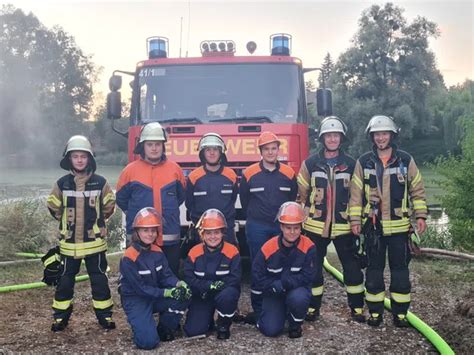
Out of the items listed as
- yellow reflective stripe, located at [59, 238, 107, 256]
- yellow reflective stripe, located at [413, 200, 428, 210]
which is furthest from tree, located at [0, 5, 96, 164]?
yellow reflective stripe, located at [413, 200, 428, 210]

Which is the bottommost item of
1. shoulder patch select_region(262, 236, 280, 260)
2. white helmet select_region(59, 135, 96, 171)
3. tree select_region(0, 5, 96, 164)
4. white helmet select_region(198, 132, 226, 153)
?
shoulder patch select_region(262, 236, 280, 260)

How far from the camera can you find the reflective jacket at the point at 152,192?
4957 mm

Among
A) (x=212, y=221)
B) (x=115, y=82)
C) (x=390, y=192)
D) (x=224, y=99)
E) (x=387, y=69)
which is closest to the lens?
(x=212, y=221)

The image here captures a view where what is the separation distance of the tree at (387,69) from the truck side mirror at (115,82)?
2625cm

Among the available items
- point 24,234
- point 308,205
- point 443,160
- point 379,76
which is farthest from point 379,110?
point 308,205

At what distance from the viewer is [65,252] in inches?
191

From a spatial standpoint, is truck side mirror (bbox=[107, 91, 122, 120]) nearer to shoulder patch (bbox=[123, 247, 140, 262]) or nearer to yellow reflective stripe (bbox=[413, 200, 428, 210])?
shoulder patch (bbox=[123, 247, 140, 262])

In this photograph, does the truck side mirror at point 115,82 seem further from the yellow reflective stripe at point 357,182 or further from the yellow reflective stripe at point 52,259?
the yellow reflective stripe at point 357,182

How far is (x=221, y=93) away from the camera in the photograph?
6.48m

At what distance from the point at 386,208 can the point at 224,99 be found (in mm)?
2499

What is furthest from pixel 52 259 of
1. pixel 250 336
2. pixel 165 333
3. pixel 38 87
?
pixel 38 87

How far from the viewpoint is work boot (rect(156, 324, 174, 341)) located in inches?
183

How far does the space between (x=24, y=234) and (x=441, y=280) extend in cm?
654

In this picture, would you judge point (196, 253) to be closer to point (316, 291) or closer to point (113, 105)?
point (316, 291)
